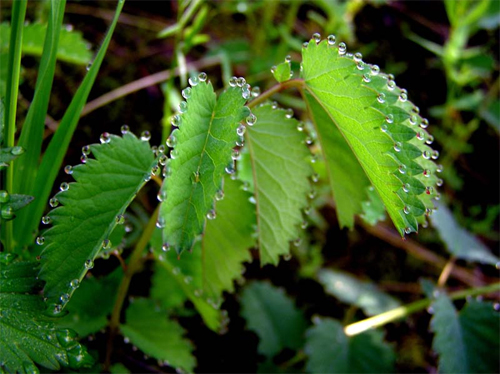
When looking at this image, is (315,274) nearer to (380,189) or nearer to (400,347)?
(400,347)

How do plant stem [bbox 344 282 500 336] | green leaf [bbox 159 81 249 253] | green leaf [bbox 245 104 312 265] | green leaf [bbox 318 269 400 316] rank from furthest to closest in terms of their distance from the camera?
green leaf [bbox 318 269 400 316] < plant stem [bbox 344 282 500 336] < green leaf [bbox 245 104 312 265] < green leaf [bbox 159 81 249 253]

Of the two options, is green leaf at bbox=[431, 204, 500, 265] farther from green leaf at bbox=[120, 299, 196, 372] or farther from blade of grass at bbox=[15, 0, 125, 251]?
blade of grass at bbox=[15, 0, 125, 251]

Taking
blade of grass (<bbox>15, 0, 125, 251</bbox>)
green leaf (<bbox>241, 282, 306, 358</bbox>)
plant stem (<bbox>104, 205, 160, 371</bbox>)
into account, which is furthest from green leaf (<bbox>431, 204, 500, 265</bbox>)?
blade of grass (<bbox>15, 0, 125, 251</bbox>)

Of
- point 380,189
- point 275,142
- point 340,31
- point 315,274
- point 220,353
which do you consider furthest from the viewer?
point 340,31

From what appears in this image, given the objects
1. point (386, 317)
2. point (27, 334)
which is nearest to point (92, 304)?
point (27, 334)

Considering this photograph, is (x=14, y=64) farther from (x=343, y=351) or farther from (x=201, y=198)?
(x=343, y=351)

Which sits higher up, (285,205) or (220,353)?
(285,205)

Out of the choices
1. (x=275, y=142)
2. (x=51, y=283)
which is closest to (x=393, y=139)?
(x=275, y=142)
